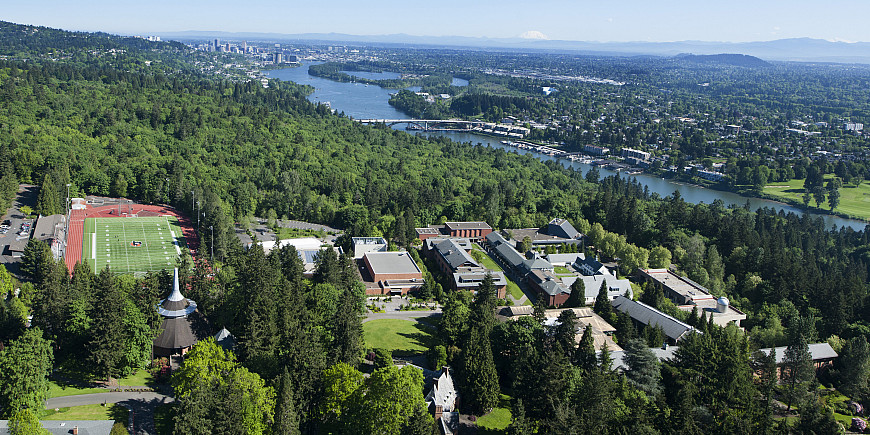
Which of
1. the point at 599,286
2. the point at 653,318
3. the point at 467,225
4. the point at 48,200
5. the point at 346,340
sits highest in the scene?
the point at 48,200

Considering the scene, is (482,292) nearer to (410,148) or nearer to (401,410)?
(401,410)

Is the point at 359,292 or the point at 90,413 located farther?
the point at 359,292

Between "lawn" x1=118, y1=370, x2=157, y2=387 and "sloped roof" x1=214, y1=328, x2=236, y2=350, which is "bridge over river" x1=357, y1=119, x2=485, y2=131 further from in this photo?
"lawn" x1=118, y1=370, x2=157, y2=387

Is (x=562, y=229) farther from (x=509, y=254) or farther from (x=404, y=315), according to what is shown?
(x=404, y=315)

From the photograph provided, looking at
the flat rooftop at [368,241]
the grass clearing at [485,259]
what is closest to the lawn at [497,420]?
the grass clearing at [485,259]

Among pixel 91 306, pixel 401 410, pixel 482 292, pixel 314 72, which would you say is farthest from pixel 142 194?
pixel 314 72

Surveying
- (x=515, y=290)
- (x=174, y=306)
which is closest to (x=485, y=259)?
(x=515, y=290)

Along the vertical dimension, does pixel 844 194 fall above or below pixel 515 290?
above
